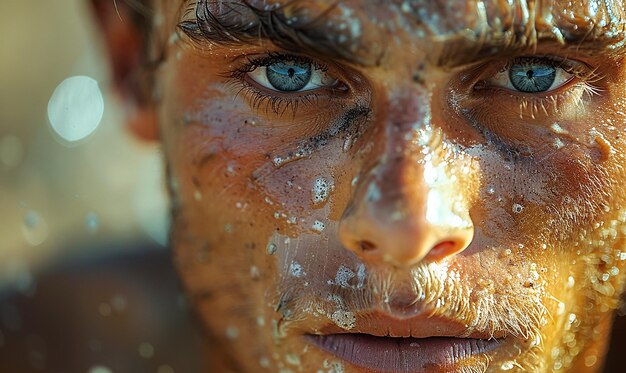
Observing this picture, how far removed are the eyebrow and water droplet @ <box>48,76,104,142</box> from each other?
6.08 ft

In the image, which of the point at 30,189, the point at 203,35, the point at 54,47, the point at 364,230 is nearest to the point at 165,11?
the point at 203,35

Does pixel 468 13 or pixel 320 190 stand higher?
pixel 468 13

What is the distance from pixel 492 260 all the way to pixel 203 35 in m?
0.52

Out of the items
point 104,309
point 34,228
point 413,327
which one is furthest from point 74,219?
point 413,327

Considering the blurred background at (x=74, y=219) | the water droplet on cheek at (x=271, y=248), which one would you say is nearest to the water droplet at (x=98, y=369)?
the blurred background at (x=74, y=219)

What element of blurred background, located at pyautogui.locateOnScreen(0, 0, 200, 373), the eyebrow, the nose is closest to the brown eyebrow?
the eyebrow

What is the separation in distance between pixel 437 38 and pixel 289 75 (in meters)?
0.26

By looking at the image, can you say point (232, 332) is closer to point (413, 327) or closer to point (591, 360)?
point (413, 327)

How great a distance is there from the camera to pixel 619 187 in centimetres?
117

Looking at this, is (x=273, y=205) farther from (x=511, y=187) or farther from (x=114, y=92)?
(x=114, y=92)

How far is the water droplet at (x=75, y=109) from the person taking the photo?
2.91 meters

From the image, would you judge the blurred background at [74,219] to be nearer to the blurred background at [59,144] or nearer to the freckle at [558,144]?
the blurred background at [59,144]

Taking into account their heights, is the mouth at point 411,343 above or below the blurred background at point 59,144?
above

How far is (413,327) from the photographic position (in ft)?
3.62
